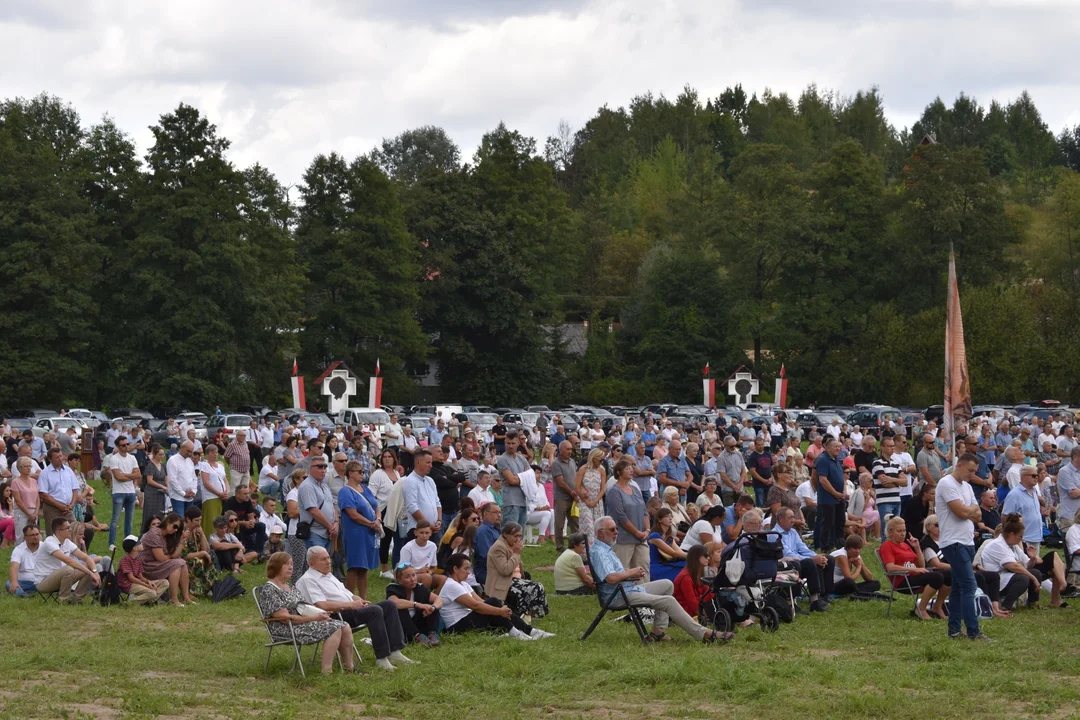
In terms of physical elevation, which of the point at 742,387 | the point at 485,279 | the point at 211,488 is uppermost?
the point at 485,279

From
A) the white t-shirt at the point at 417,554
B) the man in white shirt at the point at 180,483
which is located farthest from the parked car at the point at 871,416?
the white t-shirt at the point at 417,554

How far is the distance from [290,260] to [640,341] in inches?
833

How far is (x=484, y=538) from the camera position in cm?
1323

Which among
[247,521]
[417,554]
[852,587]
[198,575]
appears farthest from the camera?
[247,521]

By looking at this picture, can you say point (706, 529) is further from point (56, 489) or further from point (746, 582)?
point (56, 489)

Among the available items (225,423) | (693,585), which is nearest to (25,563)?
(693,585)

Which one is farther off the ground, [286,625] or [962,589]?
[962,589]

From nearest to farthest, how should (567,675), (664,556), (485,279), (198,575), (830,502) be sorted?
(567,675) → (664,556) → (198,575) → (830,502) → (485,279)

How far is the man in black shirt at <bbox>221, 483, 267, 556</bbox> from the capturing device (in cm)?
1650

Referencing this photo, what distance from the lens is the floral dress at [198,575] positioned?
1399cm

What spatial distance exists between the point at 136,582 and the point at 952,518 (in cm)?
797

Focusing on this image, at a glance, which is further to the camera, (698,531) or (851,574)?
(851,574)

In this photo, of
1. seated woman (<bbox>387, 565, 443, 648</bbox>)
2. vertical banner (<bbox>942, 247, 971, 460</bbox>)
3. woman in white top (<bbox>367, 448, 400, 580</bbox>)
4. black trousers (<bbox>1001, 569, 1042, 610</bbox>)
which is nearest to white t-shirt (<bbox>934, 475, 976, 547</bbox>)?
black trousers (<bbox>1001, 569, 1042, 610</bbox>)

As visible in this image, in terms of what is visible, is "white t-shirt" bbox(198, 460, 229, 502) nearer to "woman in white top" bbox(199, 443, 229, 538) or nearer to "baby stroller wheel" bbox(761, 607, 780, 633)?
"woman in white top" bbox(199, 443, 229, 538)
